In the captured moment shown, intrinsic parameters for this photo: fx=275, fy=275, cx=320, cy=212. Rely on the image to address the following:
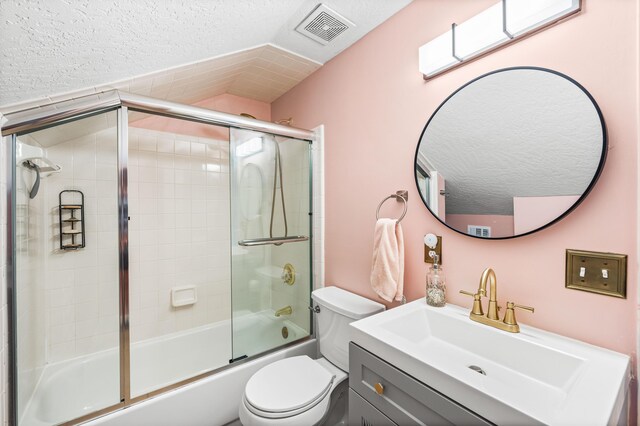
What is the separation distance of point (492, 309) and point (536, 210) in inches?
15.4

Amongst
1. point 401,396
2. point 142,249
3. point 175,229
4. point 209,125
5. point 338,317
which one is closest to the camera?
point 401,396

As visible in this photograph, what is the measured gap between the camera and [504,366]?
0.94 m

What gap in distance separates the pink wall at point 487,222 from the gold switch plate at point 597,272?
0.62ft

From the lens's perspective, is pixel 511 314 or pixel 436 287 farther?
pixel 436 287

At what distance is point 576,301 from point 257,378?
52.4 inches

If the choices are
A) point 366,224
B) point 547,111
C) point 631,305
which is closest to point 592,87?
point 547,111

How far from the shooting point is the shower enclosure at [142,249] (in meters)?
1.30

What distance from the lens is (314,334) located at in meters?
1.96

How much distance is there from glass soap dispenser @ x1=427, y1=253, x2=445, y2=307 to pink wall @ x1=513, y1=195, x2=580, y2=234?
0.35 m

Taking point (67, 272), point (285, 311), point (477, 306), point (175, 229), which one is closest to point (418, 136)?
point (477, 306)

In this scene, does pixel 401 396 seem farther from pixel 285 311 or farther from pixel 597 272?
pixel 285 311

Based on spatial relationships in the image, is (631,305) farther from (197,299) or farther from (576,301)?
(197,299)

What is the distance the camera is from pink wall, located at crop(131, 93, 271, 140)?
2067mm

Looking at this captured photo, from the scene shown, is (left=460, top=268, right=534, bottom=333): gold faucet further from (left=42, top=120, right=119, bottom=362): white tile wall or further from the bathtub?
(left=42, top=120, right=119, bottom=362): white tile wall
